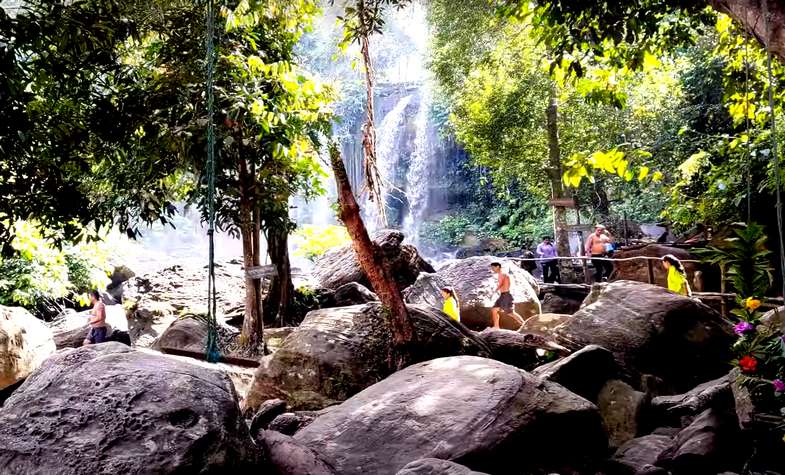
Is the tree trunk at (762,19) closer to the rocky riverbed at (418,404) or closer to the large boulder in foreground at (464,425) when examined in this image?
the rocky riverbed at (418,404)

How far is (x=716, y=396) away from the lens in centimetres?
496

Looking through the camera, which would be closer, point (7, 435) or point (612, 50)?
point (7, 435)

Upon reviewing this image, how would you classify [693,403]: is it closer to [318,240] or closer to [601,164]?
[601,164]

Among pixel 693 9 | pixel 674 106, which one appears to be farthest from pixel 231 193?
pixel 674 106

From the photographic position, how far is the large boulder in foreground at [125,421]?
2736mm

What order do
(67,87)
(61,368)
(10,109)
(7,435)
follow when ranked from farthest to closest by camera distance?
(67,87)
(10,109)
(61,368)
(7,435)

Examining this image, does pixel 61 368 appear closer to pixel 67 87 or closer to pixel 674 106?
pixel 67 87

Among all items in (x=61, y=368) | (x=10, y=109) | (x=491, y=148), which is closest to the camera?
(x=61, y=368)

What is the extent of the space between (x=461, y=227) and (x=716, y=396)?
19142 millimetres

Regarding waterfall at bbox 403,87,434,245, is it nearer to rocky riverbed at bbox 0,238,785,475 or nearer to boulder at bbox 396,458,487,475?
rocky riverbed at bbox 0,238,785,475

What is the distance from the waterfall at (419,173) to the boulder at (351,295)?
40.9 ft

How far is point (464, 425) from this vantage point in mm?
3977

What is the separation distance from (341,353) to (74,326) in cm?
857

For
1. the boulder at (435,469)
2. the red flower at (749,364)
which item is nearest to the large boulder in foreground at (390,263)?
the red flower at (749,364)
